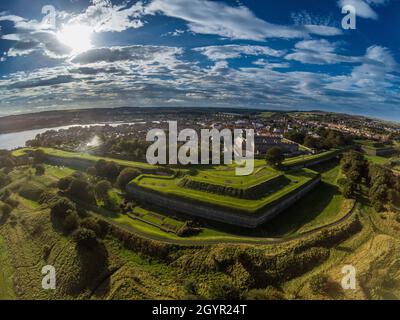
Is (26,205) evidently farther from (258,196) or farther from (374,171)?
(374,171)

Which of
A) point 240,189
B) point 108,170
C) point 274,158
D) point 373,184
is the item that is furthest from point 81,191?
point 373,184

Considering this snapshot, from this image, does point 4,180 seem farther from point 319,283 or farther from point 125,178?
point 319,283

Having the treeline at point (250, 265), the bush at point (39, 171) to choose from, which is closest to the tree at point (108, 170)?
the bush at point (39, 171)

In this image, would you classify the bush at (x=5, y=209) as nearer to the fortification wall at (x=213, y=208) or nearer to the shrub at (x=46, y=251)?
the shrub at (x=46, y=251)

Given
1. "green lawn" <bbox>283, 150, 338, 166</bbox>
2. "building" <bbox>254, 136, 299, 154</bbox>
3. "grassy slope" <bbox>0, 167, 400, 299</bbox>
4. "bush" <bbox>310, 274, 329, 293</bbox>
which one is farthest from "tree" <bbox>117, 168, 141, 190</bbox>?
"building" <bbox>254, 136, 299, 154</bbox>

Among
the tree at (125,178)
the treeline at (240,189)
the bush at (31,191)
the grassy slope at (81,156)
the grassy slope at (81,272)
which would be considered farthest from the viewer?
the grassy slope at (81,156)

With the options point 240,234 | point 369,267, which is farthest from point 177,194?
point 369,267
